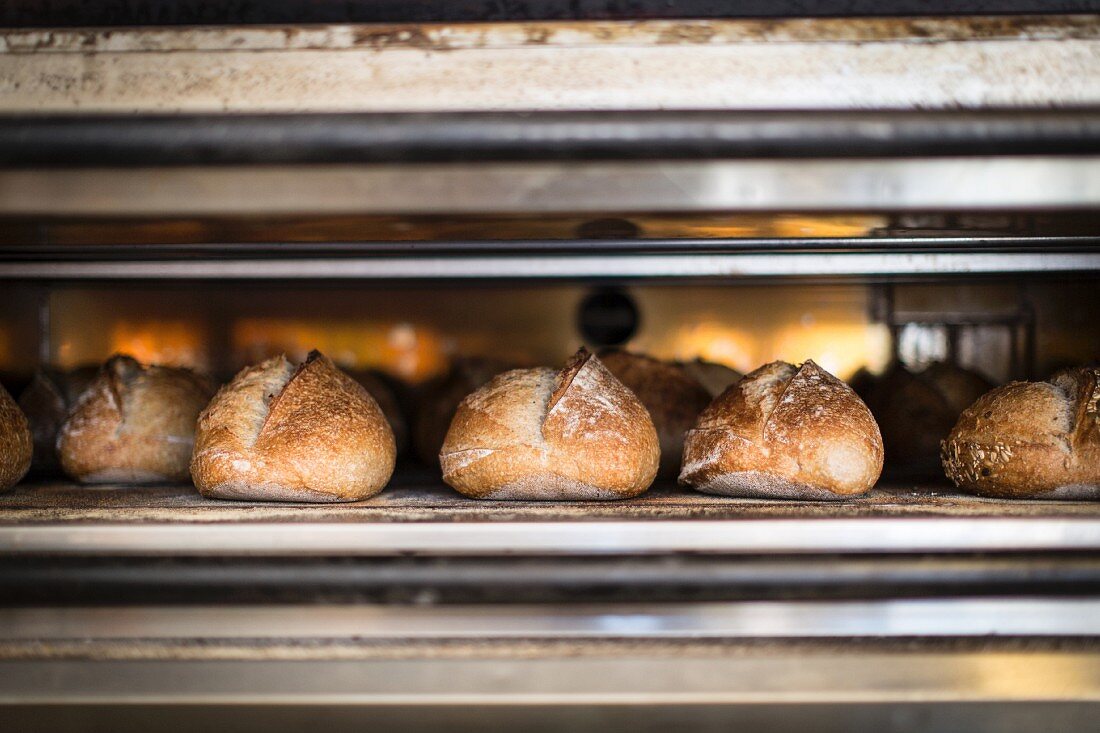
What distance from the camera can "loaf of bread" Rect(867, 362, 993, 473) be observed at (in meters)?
1.59

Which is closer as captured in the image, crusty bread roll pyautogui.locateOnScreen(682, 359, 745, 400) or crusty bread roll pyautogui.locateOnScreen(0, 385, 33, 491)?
crusty bread roll pyautogui.locateOnScreen(0, 385, 33, 491)

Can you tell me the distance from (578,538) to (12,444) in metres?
1.07

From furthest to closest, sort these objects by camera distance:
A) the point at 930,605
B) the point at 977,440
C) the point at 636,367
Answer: the point at 636,367
the point at 977,440
the point at 930,605

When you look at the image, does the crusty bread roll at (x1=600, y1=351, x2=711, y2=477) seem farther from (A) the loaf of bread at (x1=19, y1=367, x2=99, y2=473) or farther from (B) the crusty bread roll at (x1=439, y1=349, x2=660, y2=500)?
(A) the loaf of bread at (x1=19, y1=367, x2=99, y2=473)

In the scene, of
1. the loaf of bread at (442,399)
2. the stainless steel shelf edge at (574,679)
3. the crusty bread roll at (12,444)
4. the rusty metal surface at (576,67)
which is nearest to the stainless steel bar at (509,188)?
the rusty metal surface at (576,67)

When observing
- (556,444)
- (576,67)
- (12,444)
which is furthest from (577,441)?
(12,444)

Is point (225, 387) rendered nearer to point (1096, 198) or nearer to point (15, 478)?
point (15, 478)

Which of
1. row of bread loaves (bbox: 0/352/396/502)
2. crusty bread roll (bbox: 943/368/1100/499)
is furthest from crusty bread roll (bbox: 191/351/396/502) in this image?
crusty bread roll (bbox: 943/368/1100/499)

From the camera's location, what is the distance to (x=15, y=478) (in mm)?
1364

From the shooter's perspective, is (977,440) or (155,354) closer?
(977,440)

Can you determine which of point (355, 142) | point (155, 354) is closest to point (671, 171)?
point (355, 142)

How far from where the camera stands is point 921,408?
1618 millimetres

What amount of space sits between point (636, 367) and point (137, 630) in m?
1.05

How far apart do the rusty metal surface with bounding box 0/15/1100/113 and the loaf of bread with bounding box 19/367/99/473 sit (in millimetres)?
818
